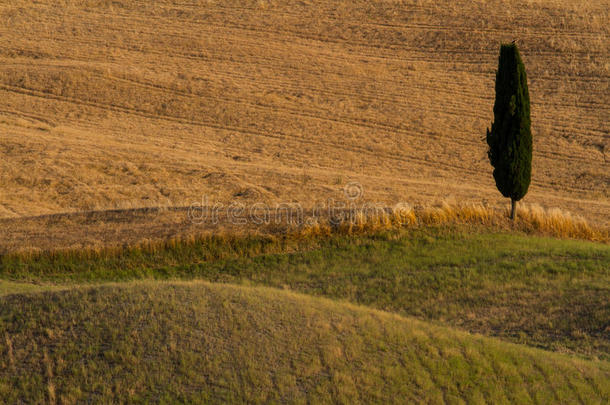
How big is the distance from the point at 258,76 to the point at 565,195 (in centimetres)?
1542

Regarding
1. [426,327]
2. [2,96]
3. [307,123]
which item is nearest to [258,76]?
[307,123]

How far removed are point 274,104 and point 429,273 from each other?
18246 mm

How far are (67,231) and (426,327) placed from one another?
10710mm

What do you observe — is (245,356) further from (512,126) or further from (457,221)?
(512,126)

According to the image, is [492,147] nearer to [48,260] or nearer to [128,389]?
[48,260]

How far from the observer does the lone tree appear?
2064cm

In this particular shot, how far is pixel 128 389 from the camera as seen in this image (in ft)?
34.4

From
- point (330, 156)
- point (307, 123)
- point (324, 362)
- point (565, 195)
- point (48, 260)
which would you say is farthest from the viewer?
point (307, 123)

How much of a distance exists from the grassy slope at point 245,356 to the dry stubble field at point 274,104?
6763mm

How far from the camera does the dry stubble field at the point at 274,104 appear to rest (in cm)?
2614

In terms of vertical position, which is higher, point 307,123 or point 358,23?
point 358,23

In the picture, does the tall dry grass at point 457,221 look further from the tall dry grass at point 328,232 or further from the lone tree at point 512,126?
the lone tree at point 512,126

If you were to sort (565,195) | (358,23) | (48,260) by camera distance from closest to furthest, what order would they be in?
(48,260), (565,195), (358,23)

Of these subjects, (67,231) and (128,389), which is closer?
(128,389)
